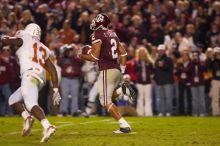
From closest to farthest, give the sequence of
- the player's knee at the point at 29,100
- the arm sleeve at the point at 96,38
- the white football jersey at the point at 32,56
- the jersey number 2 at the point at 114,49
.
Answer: the player's knee at the point at 29,100, the white football jersey at the point at 32,56, the arm sleeve at the point at 96,38, the jersey number 2 at the point at 114,49

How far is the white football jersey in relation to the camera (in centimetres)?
893

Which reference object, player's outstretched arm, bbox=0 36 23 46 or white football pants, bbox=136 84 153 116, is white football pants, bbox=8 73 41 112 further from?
white football pants, bbox=136 84 153 116

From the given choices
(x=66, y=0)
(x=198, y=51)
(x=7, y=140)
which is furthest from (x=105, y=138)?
(x=66, y=0)

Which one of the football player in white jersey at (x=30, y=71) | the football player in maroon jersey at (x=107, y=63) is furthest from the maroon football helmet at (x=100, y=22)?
the football player in white jersey at (x=30, y=71)

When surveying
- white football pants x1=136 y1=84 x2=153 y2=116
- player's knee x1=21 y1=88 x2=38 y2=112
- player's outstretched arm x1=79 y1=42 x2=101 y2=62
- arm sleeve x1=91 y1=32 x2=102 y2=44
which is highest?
arm sleeve x1=91 y1=32 x2=102 y2=44

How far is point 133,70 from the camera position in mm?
16406

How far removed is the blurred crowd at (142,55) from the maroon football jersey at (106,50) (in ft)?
18.3

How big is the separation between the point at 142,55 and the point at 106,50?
6183 mm

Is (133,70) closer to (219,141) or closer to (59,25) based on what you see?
(59,25)

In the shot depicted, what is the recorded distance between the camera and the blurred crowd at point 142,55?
16.1 m

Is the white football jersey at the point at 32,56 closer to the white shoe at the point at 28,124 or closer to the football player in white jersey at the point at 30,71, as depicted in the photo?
the football player in white jersey at the point at 30,71

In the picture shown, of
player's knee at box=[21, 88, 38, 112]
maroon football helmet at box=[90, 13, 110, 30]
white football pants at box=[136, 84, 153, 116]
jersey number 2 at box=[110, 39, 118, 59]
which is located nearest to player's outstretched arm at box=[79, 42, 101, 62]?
jersey number 2 at box=[110, 39, 118, 59]

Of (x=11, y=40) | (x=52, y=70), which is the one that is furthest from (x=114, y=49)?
(x=11, y=40)

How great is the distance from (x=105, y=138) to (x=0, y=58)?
7.41m
